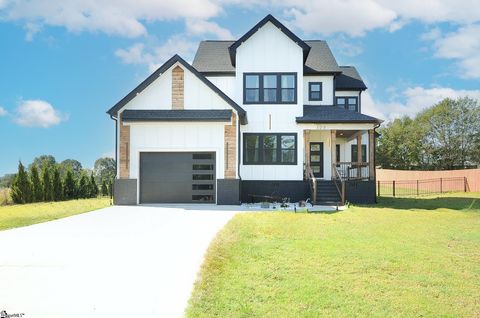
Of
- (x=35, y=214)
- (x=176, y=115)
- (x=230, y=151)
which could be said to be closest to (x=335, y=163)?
(x=230, y=151)

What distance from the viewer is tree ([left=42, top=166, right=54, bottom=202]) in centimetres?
2341

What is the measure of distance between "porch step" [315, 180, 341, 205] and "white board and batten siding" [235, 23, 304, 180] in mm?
1932

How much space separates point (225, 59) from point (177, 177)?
7887mm

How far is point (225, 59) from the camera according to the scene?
2167cm

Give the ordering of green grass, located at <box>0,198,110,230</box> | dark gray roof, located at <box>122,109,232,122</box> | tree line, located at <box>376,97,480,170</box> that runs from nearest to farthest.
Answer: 1. green grass, located at <box>0,198,110,230</box>
2. dark gray roof, located at <box>122,109,232,122</box>
3. tree line, located at <box>376,97,480,170</box>

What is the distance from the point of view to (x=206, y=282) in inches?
214

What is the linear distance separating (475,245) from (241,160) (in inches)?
475

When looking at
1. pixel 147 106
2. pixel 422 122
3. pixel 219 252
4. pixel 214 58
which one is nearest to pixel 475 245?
pixel 219 252

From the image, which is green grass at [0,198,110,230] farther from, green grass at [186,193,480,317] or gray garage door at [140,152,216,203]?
green grass at [186,193,480,317]

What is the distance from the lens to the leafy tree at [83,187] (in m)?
25.5

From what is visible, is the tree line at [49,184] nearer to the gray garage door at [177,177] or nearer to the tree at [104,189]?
the tree at [104,189]

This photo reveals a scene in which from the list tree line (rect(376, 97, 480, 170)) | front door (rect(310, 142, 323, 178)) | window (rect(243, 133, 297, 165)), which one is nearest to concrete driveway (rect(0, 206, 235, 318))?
window (rect(243, 133, 297, 165))

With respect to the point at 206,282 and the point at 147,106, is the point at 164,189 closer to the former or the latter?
the point at 147,106

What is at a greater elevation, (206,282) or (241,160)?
(241,160)
